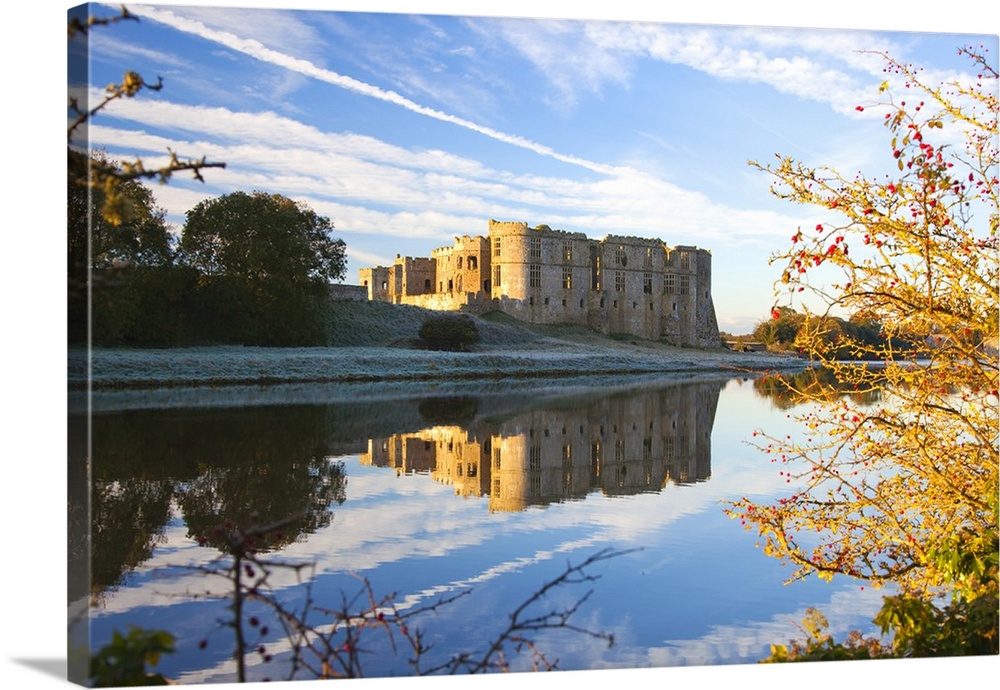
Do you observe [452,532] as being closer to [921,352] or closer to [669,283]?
[921,352]

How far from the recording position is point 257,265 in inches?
772

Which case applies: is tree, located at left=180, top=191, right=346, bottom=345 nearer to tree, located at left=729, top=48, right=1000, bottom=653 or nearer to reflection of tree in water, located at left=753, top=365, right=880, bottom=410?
reflection of tree in water, located at left=753, top=365, right=880, bottom=410

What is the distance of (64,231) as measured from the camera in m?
4.14

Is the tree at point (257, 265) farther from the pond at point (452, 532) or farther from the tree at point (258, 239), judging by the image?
the pond at point (452, 532)

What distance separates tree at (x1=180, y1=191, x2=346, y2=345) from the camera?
18.4 m

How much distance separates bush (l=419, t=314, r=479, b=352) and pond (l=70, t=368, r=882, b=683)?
14642 millimetres

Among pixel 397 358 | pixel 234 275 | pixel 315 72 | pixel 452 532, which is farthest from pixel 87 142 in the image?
pixel 397 358

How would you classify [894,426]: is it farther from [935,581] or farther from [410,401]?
[410,401]

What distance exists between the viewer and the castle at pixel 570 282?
36.4 m

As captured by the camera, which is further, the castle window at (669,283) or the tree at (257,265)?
the castle window at (669,283)

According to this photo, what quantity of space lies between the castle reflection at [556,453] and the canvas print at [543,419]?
76mm

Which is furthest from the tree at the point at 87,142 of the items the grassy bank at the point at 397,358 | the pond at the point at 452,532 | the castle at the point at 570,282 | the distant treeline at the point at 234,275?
the castle at the point at 570,282

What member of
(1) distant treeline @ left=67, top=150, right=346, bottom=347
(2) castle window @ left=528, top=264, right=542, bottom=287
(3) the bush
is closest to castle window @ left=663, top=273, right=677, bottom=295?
(2) castle window @ left=528, top=264, right=542, bottom=287

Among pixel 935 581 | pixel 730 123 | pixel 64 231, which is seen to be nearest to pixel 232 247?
pixel 730 123
